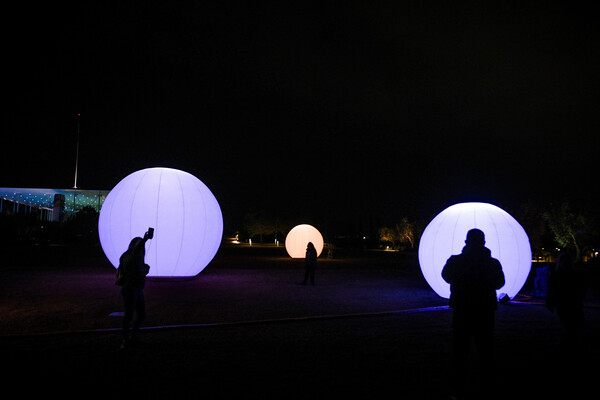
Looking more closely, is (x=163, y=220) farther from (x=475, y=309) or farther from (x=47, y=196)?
(x=47, y=196)

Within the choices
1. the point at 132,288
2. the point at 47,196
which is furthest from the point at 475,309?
the point at 47,196

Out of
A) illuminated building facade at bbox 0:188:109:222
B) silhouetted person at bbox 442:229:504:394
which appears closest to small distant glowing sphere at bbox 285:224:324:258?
silhouetted person at bbox 442:229:504:394

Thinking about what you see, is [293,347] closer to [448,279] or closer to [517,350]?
[448,279]

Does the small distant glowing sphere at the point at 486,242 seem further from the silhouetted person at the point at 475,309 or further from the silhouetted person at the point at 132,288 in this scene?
the silhouetted person at the point at 132,288

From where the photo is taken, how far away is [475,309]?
461cm

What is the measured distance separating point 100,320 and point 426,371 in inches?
238

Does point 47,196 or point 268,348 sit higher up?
point 47,196

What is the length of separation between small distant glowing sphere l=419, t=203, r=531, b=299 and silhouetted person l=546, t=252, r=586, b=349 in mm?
4335

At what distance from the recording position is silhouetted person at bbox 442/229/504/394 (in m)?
4.59

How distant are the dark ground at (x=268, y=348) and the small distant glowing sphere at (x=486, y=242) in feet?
2.09

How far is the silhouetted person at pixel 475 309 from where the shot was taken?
4.59 meters

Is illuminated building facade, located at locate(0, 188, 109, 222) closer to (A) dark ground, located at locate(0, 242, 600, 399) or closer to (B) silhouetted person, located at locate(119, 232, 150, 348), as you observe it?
(A) dark ground, located at locate(0, 242, 600, 399)

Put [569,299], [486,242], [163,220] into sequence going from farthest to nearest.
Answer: [163,220] < [486,242] < [569,299]

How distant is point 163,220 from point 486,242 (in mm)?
9361
